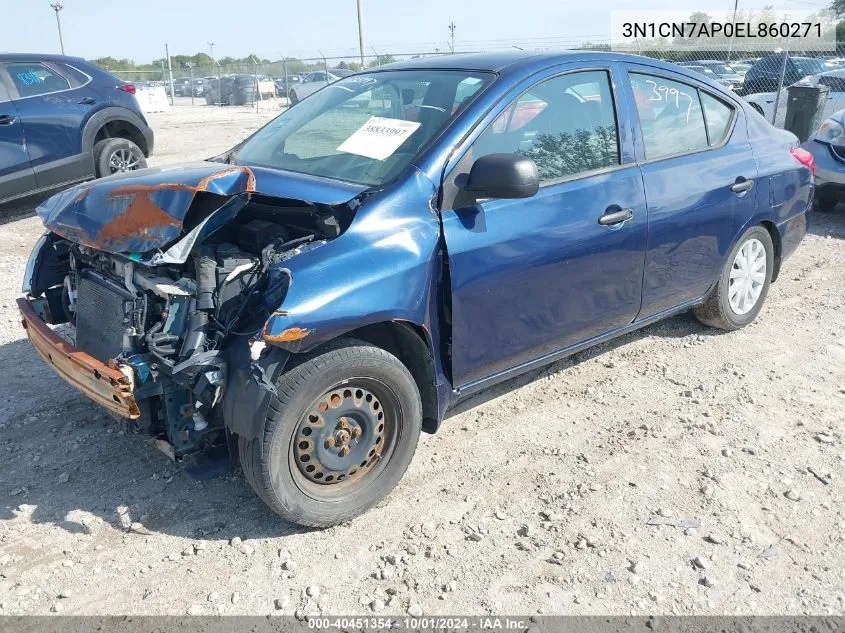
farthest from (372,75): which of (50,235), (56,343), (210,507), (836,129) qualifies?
(836,129)

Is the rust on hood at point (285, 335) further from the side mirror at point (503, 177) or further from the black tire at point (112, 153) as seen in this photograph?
the black tire at point (112, 153)

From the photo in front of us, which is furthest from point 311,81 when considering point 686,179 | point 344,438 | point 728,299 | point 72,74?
point 344,438

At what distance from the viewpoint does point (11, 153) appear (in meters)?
7.82

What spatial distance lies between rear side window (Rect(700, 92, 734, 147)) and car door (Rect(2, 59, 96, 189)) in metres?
6.84

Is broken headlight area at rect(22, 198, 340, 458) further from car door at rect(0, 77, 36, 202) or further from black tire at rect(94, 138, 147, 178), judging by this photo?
black tire at rect(94, 138, 147, 178)

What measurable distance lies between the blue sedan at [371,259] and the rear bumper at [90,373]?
0.04 ft

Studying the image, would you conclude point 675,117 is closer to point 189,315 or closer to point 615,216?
point 615,216

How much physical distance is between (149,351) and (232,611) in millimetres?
1020

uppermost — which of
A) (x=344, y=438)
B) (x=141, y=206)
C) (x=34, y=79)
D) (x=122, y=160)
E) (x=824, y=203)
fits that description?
(x=34, y=79)

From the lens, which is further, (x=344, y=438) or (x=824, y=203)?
(x=824, y=203)

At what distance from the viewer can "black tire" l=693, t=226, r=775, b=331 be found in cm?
480

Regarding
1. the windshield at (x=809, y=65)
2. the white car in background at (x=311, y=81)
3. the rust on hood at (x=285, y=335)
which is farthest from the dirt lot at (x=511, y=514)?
the white car in background at (x=311, y=81)

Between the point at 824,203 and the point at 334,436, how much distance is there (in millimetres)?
7823

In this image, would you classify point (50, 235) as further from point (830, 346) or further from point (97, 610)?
point (830, 346)
